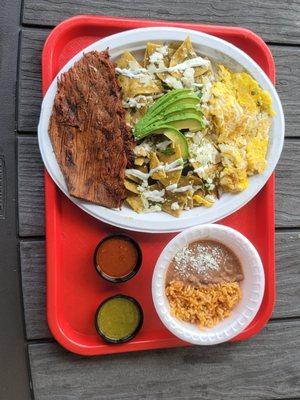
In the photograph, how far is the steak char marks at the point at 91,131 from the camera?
184 cm

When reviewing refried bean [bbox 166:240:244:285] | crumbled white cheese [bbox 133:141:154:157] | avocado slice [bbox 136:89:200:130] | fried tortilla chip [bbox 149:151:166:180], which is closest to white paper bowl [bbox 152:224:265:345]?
refried bean [bbox 166:240:244:285]

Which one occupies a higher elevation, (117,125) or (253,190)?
(117,125)

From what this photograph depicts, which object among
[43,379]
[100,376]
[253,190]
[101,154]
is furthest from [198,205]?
[43,379]

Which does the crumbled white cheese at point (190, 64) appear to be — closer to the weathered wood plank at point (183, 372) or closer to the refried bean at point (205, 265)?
the refried bean at point (205, 265)

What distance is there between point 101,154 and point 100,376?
2.88 ft

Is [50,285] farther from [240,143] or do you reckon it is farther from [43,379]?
[240,143]

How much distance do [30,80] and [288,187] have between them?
1.14m

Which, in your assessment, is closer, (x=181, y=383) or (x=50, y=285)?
(x=50, y=285)

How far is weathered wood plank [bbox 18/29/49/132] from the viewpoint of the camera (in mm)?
1917

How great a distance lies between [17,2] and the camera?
1934 mm

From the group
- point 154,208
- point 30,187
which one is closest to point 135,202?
point 154,208

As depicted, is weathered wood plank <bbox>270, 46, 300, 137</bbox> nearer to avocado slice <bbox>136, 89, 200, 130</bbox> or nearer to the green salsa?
avocado slice <bbox>136, 89, 200, 130</bbox>

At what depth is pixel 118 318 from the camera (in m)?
1.93

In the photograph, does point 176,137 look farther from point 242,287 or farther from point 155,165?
point 242,287
